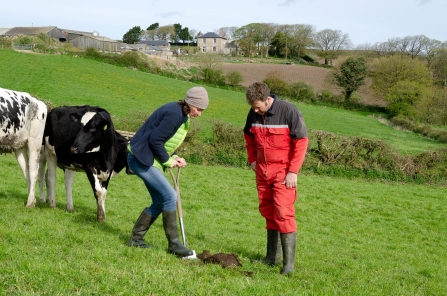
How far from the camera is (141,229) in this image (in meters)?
7.20

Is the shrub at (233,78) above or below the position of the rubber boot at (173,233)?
below

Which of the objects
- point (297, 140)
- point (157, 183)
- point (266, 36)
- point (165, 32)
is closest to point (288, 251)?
point (297, 140)

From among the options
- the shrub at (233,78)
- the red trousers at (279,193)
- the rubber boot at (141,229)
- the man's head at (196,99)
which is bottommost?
the shrub at (233,78)

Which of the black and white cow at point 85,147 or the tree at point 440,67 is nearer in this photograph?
the black and white cow at point 85,147

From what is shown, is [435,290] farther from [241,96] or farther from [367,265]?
[241,96]

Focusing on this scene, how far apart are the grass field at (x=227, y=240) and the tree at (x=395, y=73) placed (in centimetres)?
4981

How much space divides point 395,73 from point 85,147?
7071 cm

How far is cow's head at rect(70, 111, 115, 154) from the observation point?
9055 millimetres

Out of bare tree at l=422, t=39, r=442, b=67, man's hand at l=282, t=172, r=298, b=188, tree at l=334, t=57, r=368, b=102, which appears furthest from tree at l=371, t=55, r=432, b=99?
man's hand at l=282, t=172, r=298, b=188

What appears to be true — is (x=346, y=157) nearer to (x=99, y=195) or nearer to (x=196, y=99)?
(x=99, y=195)

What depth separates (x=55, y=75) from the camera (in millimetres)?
43469

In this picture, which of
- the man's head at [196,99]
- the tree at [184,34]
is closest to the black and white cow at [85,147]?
the man's head at [196,99]

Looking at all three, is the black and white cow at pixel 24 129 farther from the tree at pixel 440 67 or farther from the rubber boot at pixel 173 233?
the tree at pixel 440 67

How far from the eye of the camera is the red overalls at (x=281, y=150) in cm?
703
